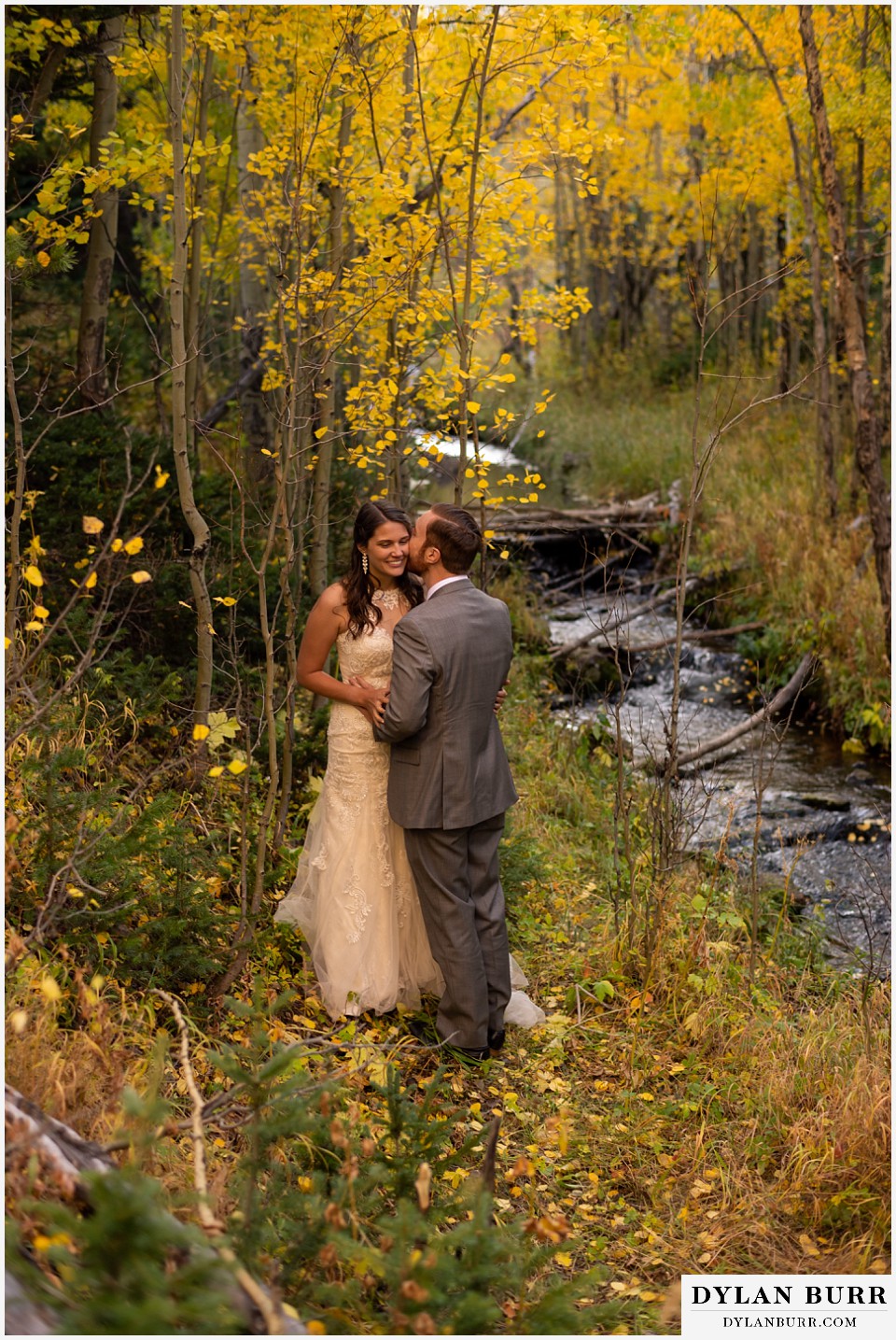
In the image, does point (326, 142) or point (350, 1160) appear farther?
point (326, 142)

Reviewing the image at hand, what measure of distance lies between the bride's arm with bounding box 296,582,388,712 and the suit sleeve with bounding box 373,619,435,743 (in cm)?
22

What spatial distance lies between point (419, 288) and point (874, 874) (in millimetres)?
4213

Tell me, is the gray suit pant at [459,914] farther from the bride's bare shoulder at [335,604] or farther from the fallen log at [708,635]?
the fallen log at [708,635]

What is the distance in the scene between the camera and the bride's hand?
4.01 metres

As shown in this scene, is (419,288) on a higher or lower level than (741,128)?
lower

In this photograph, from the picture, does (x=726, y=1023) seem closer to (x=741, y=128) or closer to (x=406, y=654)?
(x=406, y=654)

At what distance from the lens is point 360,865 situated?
166 inches

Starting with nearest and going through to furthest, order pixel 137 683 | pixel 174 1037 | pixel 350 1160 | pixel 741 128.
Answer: pixel 350 1160, pixel 174 1037, pixel 137 683, pixel 741 128

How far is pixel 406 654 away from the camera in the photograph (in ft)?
12.8

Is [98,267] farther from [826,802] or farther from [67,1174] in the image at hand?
[826,802]

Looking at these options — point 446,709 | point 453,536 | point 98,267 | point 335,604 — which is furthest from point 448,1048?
point 98,267

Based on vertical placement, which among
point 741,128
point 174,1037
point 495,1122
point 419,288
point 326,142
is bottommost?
point 174,1037

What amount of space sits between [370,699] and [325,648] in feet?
1.01

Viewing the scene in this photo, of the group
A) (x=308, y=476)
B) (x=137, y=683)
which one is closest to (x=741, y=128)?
(x=308, y=476)
